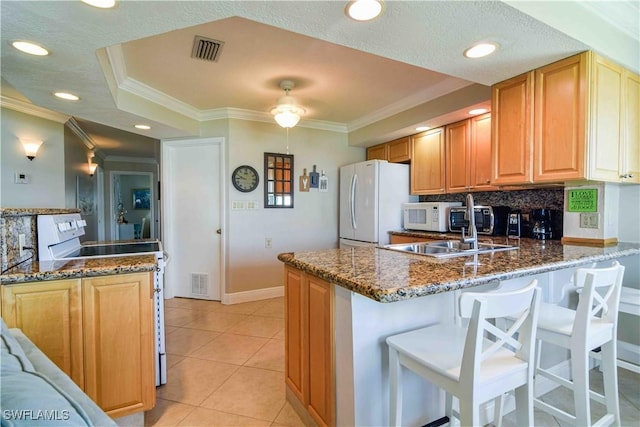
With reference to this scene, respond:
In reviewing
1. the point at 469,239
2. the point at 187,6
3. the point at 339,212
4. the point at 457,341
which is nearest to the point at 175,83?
the point at 187,6

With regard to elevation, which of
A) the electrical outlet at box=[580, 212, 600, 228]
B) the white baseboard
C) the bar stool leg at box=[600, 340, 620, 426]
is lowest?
the white baseboard

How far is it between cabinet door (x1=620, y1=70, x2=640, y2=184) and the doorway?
26.3 ft

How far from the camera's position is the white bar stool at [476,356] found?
3.19 ft

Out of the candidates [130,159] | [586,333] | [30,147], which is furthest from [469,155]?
[130,159]

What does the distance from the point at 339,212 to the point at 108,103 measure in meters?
2.88

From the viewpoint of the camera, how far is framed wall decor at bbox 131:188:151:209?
8203 millimetres

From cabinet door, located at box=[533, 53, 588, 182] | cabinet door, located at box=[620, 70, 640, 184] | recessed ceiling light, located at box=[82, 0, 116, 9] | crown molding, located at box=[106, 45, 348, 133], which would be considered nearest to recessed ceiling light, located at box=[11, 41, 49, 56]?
crown molding, located at box=[106, 45, 348, 133]

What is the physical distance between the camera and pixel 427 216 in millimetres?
3434

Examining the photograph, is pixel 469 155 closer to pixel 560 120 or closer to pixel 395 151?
pixel 395 151

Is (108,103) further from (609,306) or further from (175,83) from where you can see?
(609,306)

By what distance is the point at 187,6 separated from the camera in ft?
4.31

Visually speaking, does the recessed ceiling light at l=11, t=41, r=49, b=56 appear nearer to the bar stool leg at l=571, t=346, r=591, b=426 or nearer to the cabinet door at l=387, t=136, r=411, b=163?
the bar stool leg at l=571, t=346, r=591, b=426

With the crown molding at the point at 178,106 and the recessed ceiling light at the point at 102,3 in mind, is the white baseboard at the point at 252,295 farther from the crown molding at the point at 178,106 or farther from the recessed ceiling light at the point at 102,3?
the recessed ceiling light at the point at 102,3

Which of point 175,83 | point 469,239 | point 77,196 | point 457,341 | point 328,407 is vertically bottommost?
point 328,407
